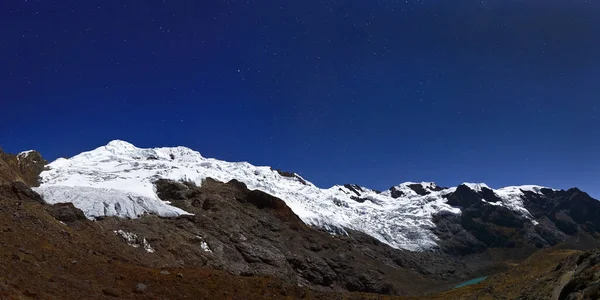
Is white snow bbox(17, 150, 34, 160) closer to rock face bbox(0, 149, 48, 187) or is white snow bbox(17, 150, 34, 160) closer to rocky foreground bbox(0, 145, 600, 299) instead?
rock face bbox(0, 149, 48, 187)

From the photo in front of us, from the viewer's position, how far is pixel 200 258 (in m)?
83.1

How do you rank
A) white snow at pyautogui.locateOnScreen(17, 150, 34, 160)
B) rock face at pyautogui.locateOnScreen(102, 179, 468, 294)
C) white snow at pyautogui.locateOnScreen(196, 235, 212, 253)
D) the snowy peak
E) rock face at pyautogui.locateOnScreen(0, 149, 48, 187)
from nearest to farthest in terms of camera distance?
rock face at pyautogui.locateOnScreen(102, 179, 468, 294) < white snow at pyautogui.locateOnScreen(196, 235, 212, 253) < rock face at pyautogui.locateOnScreen(0, 149, 48, 187) < white snow at pyautogui.locateOnScreen(17, 150, 34, 160) < the snowy peak

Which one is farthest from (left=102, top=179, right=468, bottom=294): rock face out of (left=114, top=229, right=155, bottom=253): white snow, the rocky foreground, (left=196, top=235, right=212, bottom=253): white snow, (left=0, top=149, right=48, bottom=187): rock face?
(left=0, top=149, right=48, bottom=187): rock face

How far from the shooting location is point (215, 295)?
34000mm

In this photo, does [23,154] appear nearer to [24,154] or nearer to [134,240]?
[24,154]

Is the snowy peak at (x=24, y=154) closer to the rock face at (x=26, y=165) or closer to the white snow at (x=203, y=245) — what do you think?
the rock face at (x=26, y=165)

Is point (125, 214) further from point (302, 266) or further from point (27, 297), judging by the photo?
point (27, 297)

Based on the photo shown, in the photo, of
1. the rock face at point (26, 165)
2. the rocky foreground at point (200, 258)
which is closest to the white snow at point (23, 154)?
the rock face at point (26, 165)

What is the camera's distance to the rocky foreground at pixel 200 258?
2842 centimetres

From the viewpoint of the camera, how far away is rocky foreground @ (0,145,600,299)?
28.4m

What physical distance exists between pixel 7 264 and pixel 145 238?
1990 inches

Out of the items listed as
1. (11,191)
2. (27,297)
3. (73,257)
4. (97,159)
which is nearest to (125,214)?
(11,191)

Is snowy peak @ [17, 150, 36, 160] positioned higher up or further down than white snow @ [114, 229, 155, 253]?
higher up

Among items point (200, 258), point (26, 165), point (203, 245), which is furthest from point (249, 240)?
point (26, 165)
